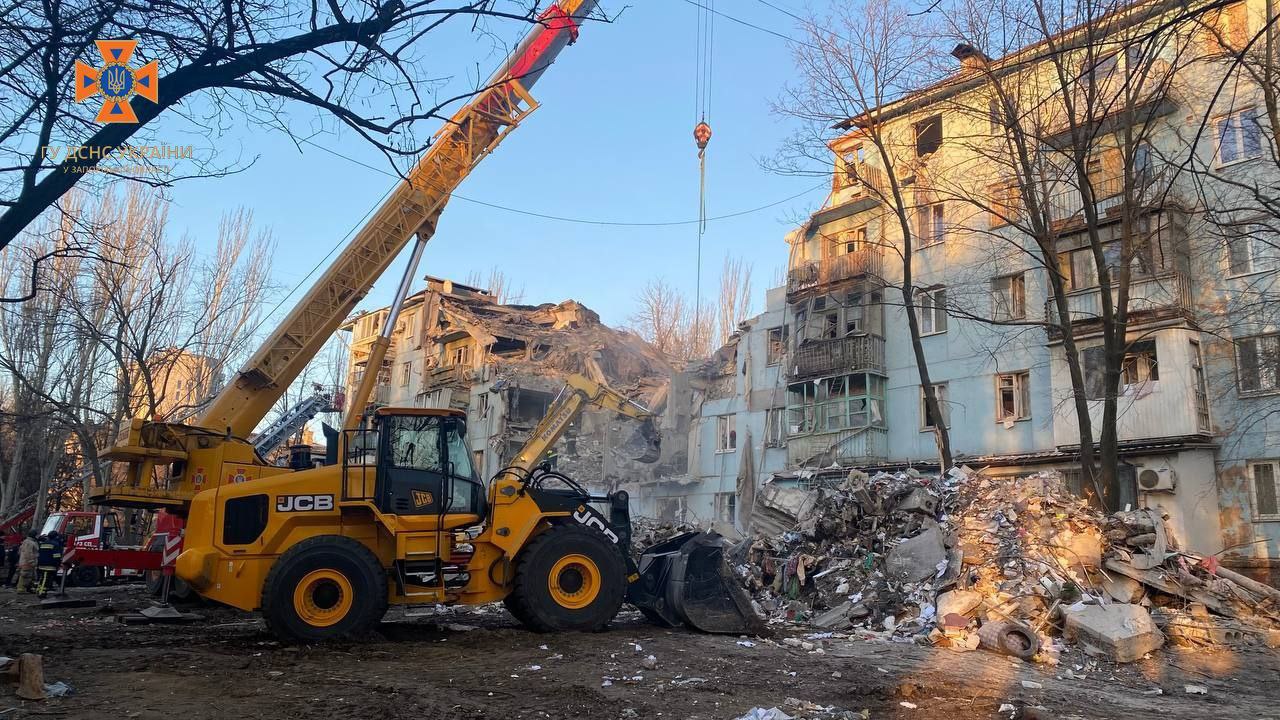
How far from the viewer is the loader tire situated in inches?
391

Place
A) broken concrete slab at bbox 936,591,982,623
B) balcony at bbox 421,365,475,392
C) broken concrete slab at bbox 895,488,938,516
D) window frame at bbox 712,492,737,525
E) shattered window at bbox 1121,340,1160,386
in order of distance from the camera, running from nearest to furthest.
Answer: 1. broken concrete slab at bbox 936,591,982,623
2. broken concrete slab at bbox 895,488,938,516
3. shattered window at bbox 1121,340,1160,386
4. window frame at bbox 712,492,737,525
5. balcony at bbox 421,365,475,392

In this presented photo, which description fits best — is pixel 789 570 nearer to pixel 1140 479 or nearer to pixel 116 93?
pixel 1140 479

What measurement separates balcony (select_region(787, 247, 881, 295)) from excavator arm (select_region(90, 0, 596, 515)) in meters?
12.7

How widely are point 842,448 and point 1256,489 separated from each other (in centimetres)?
1001

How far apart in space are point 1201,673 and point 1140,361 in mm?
12638

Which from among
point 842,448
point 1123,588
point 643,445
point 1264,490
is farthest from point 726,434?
point 1123,588

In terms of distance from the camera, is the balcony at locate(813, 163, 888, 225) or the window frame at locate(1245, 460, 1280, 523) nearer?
the window frame at locate(1245, 460, 1280, 523)

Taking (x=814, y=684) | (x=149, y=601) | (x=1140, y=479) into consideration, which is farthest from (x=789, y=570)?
(x=149, y=601)

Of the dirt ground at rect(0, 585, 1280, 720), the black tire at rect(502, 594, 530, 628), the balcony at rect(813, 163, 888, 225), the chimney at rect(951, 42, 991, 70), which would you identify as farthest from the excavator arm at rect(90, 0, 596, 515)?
the balcony at rect(813, 163, 888, 225)

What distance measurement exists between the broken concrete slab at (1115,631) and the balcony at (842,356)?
15.1 meters

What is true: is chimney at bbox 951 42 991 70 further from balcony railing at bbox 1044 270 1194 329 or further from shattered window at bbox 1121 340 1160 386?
shattered window at bbox 1121 340 1160 386

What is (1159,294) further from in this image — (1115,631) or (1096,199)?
(1115,631)

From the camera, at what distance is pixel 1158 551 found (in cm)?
1216

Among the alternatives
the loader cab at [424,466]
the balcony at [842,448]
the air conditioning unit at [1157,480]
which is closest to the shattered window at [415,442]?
the loader cab at [424,466]
